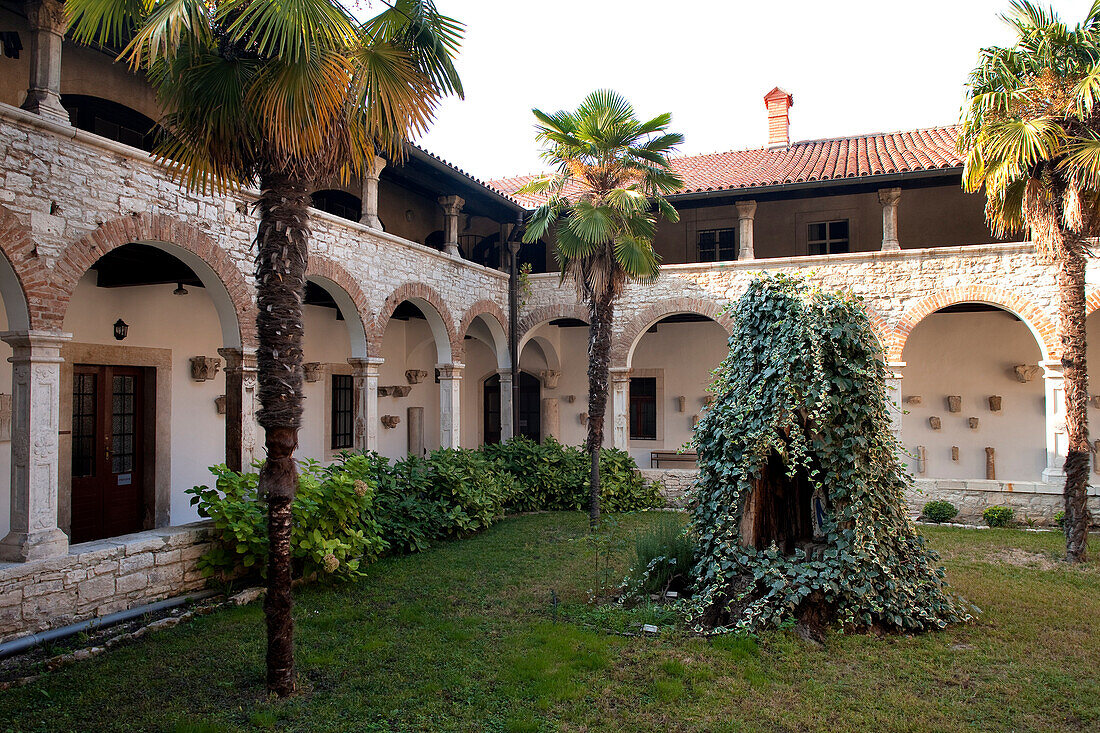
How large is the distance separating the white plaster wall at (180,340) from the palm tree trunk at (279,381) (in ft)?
17.8

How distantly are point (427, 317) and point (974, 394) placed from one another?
10.5 meters

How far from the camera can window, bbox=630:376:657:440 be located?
15781 millimetres

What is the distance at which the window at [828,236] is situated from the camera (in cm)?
1387

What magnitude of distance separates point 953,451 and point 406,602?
38.6ft

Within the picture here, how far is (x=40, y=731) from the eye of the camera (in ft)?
12.8

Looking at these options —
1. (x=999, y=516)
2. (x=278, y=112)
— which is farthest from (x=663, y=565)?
(x=999, y=516)

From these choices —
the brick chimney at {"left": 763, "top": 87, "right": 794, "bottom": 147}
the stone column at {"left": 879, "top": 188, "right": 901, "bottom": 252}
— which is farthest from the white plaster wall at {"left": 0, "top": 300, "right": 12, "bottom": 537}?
the brick chimney at {"left": 763, "top": 87, "right": 794, "bottom": 147}

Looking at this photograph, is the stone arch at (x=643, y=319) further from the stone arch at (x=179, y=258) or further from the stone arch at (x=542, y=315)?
A: the stone arch at (x=179, y=258)

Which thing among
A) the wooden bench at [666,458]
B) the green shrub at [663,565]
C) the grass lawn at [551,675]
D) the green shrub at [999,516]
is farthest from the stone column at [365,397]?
the green shrub at [999,516]

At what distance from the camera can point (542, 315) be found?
13.9 m

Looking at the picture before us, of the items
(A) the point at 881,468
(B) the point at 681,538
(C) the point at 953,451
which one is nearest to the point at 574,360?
(C) the point at 953,451

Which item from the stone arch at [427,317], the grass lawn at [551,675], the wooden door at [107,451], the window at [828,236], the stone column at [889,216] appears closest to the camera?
the grass lawn at [551,675]

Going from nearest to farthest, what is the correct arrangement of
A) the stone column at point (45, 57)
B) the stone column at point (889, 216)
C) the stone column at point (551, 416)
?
the stone column at point (45, 57), the stone column at point (889, 216), the stone column at point (551, 416)

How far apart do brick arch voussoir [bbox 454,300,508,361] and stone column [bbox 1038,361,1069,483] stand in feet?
29.5
